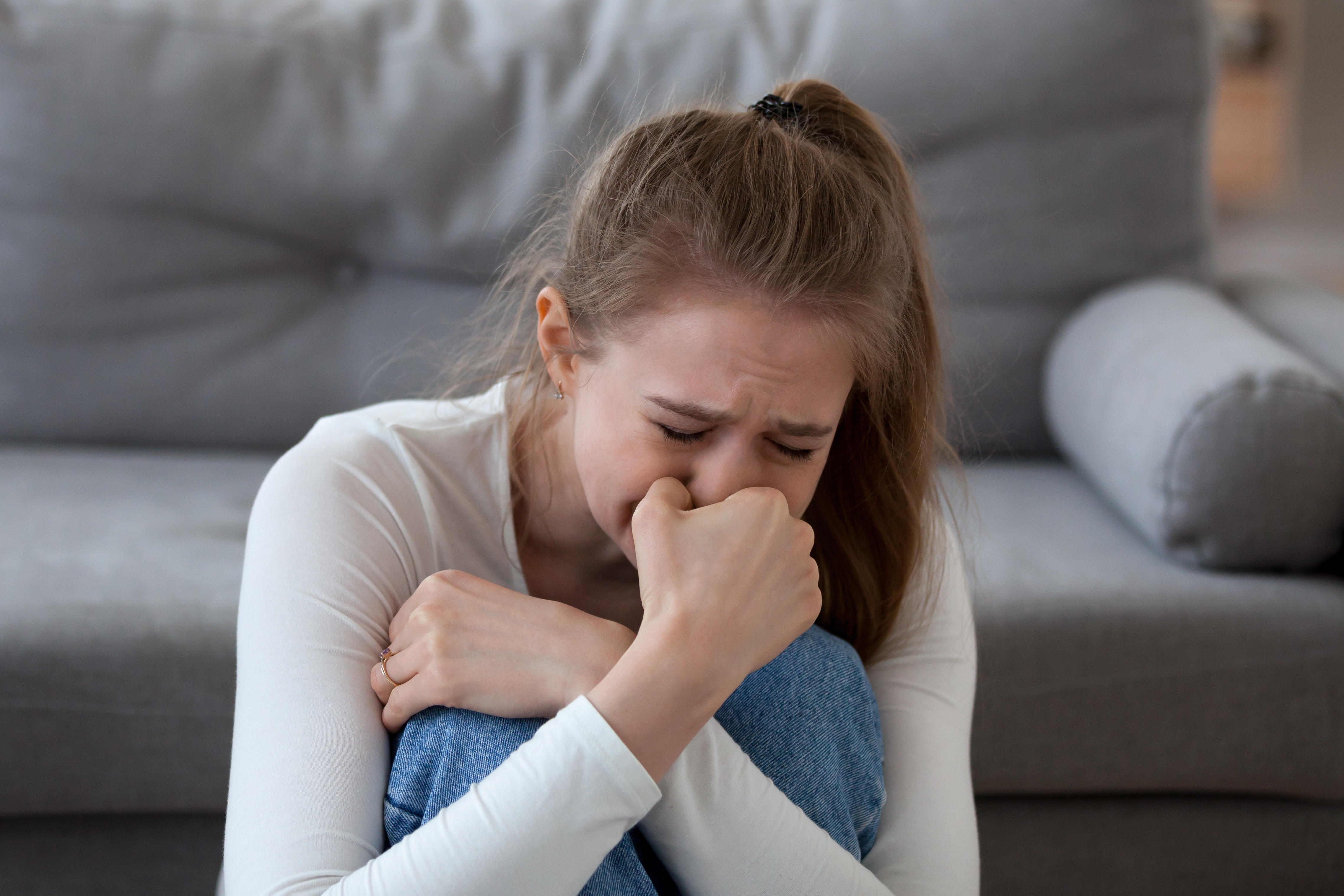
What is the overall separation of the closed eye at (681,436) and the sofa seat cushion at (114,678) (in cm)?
59

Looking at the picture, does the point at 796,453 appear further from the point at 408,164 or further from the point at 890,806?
the point at 408,164

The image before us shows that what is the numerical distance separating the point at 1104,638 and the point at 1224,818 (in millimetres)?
301

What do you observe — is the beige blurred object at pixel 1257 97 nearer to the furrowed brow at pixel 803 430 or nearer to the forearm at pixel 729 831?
the furrowed brow at pixel 803 430

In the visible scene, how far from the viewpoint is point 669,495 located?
840mm

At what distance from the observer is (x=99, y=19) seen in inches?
62.6

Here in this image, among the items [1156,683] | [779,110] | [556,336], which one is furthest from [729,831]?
[1156,683]

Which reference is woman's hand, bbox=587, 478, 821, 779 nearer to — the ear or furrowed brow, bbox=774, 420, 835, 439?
furrowed brow, bbox=774, 420, 835, 439

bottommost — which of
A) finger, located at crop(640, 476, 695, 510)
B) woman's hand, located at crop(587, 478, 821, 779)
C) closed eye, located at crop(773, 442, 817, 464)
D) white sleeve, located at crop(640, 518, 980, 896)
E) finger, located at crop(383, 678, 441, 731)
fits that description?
white sleeve, located at crop(640, 518, 980, 896)

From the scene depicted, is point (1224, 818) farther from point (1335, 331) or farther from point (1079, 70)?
point (1079, 70)

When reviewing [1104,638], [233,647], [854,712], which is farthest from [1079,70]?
[233,647]

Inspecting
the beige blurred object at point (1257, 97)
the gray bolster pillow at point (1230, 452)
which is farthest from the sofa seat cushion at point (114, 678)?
the beige blurred object at point (1257, 97)

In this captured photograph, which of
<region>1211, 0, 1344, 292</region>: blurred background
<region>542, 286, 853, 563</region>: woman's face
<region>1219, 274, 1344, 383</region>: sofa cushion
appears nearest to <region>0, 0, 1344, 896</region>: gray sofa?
<region>1219, 274, 1344, 383</region>: sofa cushion

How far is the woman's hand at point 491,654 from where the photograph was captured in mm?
781

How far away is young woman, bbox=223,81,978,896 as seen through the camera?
73cm
